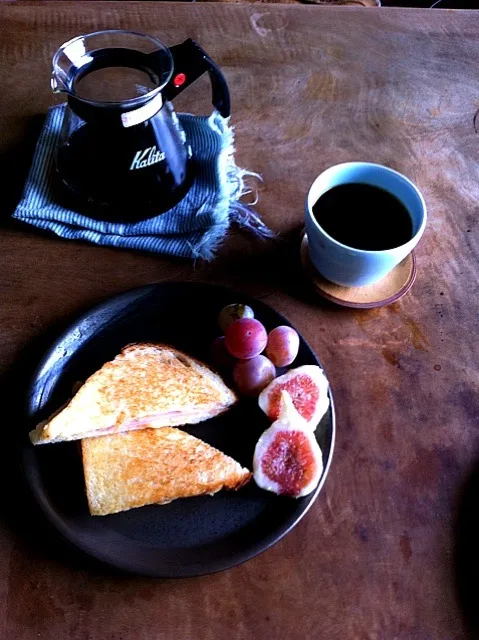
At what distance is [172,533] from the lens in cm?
80

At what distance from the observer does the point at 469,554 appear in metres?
0.80

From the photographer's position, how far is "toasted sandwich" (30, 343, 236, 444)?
0.84 m

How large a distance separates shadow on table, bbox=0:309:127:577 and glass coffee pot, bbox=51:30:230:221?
294 mm

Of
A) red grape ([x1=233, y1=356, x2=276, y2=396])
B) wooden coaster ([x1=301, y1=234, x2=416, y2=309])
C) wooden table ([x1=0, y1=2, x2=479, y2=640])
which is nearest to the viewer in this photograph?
wooden table ([x1=0, y1=2, x2=479, y2=640])

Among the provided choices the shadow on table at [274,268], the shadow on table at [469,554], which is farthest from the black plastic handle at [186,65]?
the shadow on table at [469,554]

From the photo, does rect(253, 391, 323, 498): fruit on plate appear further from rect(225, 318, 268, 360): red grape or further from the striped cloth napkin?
the striped cloth napkin

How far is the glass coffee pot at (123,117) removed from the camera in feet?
3.03

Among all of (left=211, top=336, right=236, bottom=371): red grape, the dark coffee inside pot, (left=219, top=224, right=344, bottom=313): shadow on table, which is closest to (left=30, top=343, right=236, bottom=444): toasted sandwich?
(left=211, top=336, right=236, bottom=371): red grape

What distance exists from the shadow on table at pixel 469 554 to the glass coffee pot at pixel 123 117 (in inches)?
26.5

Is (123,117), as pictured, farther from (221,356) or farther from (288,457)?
(288,457)

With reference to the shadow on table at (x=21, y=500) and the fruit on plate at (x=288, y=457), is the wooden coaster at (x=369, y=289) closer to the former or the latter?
the fruit on plate at (x=288, y=457)

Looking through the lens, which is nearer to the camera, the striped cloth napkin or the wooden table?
the wooden table

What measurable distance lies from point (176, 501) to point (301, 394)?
0.75 ft

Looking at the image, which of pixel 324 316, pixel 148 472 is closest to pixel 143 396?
pixel 148 472
